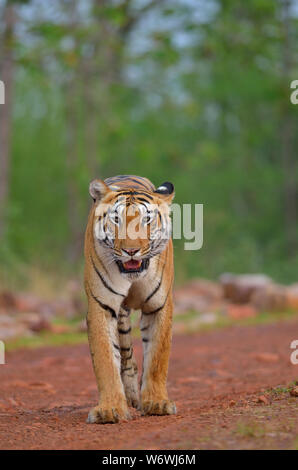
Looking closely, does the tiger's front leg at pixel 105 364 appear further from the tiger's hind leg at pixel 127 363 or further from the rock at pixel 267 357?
the rock at pixel 267 357

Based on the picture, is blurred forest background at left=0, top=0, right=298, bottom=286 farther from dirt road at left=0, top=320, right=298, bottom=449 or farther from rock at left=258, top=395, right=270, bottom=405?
rock at left=258, top=395, right=270, bottom=405

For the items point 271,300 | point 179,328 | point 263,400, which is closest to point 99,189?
point 263,400

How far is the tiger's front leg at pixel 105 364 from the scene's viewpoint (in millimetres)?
5215

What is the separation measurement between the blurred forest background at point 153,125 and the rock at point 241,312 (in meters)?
3.03

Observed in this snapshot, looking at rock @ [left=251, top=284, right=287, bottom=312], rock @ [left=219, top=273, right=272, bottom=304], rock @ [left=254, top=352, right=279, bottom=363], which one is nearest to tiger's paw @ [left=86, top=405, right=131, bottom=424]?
rock @ [left=254, top=352, right=279, bottom=363]

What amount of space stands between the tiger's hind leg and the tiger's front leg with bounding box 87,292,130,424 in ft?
1.50

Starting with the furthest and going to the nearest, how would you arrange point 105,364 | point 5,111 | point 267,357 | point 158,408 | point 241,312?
point 5,111 → point 241,312 → point 267,357 → point 158,408 → point 105,364

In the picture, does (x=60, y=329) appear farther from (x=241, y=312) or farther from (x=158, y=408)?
(x=158, y=408)

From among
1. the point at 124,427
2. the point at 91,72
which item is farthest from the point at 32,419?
the point at 91,72

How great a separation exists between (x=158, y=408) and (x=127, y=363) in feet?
2.15

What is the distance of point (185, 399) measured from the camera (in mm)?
6762

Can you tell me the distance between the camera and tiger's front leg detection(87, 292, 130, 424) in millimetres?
5215

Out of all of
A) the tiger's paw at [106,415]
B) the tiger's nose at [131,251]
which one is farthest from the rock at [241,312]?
the tiger's nose at [131,251]

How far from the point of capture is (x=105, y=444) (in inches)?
168
